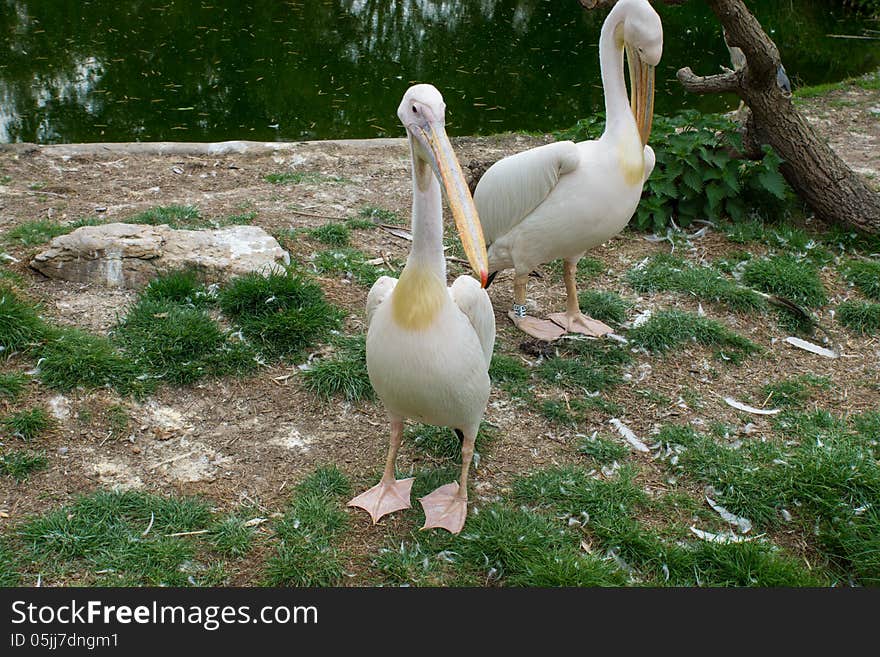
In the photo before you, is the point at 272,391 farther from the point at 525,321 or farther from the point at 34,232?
the point at 34,232

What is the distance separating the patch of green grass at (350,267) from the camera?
13.9 ft

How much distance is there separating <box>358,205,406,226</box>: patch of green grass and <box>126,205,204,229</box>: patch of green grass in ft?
3.13

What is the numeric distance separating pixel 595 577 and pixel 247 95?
7185 mm

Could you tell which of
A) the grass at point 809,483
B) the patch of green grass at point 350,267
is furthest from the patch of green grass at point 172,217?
the grass at point 809,483

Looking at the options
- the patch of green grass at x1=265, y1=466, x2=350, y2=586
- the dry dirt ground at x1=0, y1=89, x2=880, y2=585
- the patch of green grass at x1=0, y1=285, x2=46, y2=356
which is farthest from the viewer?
the patch of green grass at x1=0, y1=285, x2=46, y2=356

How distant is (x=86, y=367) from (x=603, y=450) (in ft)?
6.75

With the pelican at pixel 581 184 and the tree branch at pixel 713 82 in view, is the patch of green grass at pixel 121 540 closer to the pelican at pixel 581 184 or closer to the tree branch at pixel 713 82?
the pelican at pixel 581 184

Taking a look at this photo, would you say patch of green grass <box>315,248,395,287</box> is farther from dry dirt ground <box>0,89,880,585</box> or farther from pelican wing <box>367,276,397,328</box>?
pelican wing <box>367,276,397,328</box>

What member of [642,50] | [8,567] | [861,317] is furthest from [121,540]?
[861,317]

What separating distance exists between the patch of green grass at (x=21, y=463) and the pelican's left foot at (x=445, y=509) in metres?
1.34

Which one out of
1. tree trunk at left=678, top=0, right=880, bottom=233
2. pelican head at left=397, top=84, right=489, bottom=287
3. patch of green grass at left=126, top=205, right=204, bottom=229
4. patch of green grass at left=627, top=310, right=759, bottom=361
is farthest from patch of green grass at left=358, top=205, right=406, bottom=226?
pelican head at left=397, top=84, right=489, bottom=287

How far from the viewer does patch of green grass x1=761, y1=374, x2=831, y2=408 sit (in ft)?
11.6

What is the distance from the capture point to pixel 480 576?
2.56 meters

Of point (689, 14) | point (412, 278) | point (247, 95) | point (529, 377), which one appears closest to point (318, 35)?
point (247, 95)
